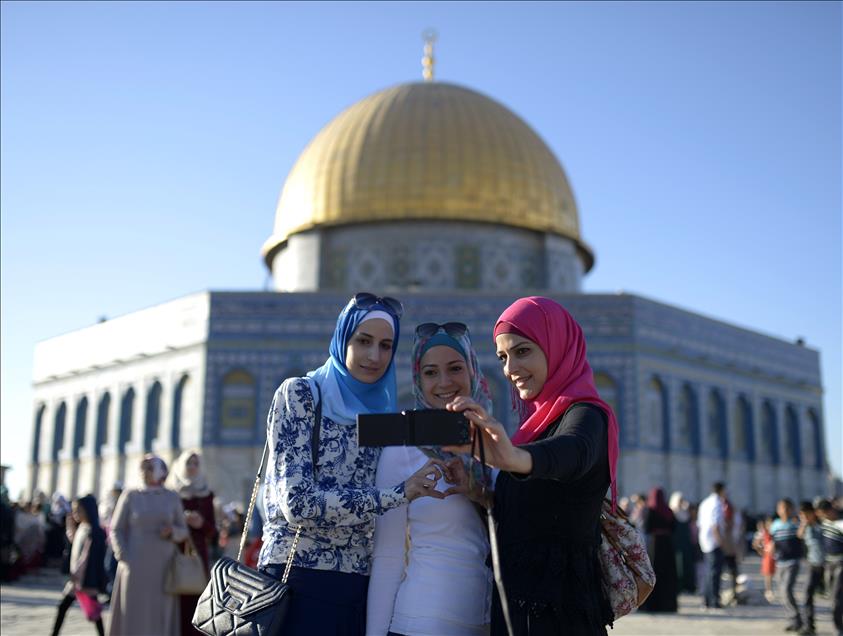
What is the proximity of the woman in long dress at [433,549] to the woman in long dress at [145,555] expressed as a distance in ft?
11.8

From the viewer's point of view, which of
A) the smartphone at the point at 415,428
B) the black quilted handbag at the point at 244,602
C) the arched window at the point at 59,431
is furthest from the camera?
the arched window at the point at 59,431

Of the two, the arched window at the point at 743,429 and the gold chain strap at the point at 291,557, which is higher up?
the arched window at the point at 743,429

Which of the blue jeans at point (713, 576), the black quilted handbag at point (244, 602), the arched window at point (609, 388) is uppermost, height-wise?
the arched window at point (609, 388)

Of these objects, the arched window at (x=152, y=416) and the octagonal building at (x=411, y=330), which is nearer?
the octagonal building at (x=411, y=330)

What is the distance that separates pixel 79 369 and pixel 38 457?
326 centimetres

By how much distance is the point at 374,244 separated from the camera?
2606cm

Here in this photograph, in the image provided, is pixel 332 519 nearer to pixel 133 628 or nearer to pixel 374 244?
pixel 133 628

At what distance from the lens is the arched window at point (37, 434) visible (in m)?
29.4

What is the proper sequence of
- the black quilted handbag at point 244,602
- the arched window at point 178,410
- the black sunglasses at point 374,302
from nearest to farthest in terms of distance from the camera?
the black quilted handbag at point 244,602 → the black sunglasses at point 374,302 → the arched window at point 178,410

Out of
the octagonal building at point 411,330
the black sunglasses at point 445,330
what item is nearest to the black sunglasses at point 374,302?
the black sunglasses at point 445,330

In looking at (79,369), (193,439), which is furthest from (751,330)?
(79,369)

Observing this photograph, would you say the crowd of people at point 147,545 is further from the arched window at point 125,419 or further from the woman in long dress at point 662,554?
the arched window at point 125,419

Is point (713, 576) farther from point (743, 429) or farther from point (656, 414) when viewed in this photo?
point (743, 429)

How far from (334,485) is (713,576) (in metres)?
9.12
